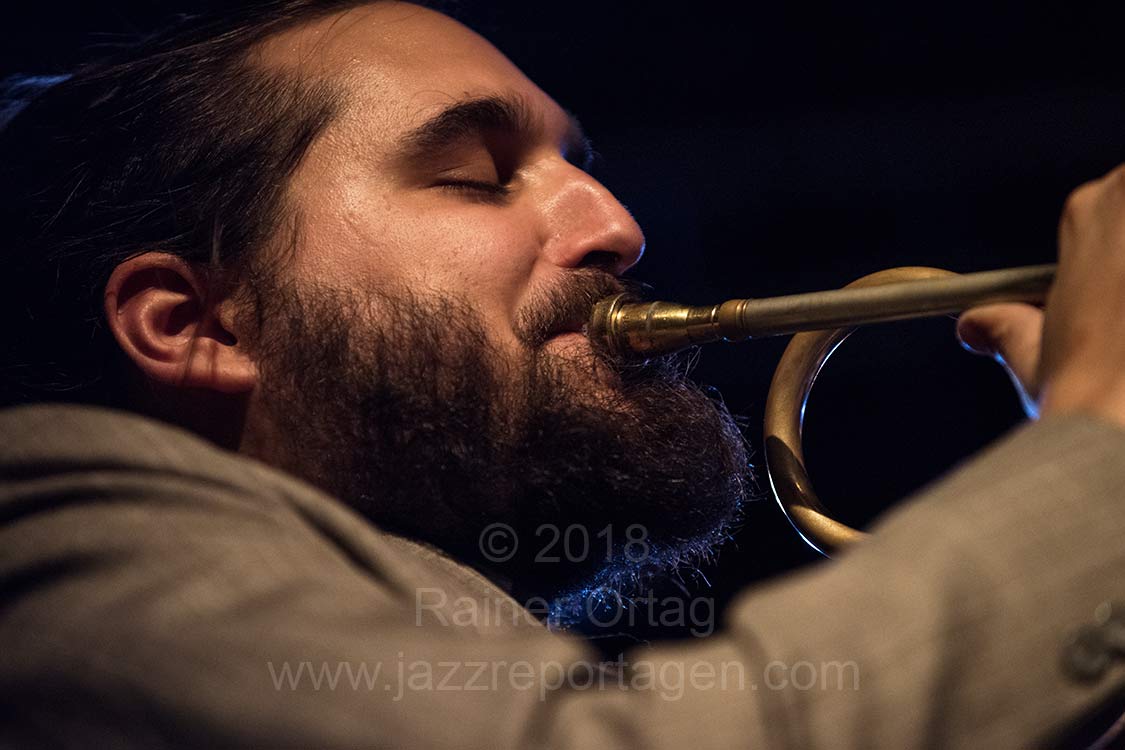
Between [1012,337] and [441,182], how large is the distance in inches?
30.8

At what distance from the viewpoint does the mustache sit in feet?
4.58

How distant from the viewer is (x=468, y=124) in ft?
5.02

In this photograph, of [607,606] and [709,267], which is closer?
[607,606]

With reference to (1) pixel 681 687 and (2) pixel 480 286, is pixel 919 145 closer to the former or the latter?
(2) pixel 480 286

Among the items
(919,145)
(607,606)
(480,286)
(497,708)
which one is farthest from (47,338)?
(919,145)

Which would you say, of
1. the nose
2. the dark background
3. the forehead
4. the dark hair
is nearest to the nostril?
the nose

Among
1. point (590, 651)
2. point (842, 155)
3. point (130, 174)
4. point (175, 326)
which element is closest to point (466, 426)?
point (175, 326)

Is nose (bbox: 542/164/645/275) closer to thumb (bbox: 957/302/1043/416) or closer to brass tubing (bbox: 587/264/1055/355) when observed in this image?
brass tubing (bbox: 587/264/1055/355)

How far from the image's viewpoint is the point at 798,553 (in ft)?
8.77

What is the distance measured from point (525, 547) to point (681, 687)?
730 millimetres

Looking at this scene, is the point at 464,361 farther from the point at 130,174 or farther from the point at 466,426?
the point at 130,174

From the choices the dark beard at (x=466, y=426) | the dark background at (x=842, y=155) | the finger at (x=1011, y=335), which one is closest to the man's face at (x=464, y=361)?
the dark beard at (x=466, y=426)

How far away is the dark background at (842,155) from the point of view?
238cm

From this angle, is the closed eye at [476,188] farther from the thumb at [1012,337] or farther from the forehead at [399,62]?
the thumb at [1012,337]
